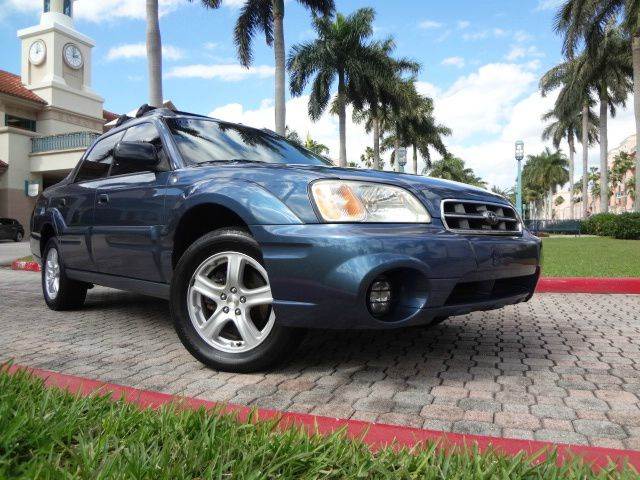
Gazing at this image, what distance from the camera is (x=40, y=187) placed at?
29531 mm

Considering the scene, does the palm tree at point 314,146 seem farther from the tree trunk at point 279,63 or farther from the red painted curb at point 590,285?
the red painted curb at point 590,285

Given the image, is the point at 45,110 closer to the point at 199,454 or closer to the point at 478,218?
the point at 478,218

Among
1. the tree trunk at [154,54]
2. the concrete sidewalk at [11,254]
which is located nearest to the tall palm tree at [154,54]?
the tree trunk at [154,54]

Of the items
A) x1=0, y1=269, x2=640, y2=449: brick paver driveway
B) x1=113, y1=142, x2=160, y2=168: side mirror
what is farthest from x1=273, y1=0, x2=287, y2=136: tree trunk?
A: x1=113, y1=142, x2=160, y2=168: side mirror

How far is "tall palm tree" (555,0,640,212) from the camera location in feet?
80.4

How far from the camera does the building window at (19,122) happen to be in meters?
29.3

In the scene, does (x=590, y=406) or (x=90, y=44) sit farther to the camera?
(x=90, y=44)

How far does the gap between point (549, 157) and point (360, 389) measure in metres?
95.6

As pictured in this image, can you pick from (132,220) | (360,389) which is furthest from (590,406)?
(132,220)

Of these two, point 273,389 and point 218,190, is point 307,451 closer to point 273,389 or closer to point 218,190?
point 273,389

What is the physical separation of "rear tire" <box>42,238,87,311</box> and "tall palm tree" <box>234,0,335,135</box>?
15063 millimetres

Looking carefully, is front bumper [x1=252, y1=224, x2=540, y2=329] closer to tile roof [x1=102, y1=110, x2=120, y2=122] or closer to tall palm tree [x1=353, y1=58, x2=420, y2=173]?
tall palm tree [x1=353, y1=58, x2=420, y2=173]

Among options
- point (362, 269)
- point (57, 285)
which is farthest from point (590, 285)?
point (57, 285)

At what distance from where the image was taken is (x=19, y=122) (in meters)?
29.9
